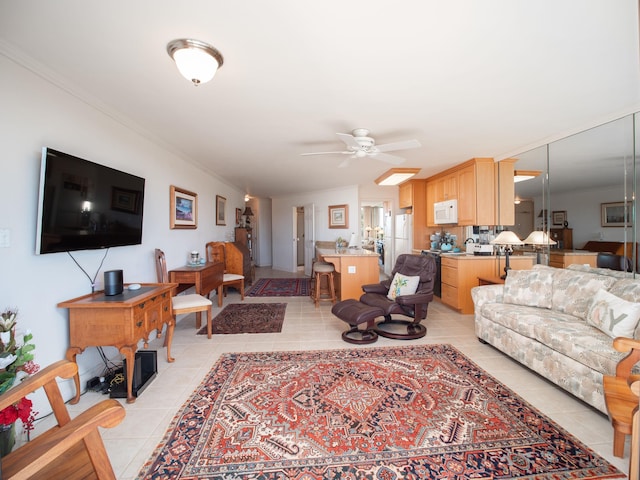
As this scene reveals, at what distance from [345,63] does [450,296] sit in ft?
12.5

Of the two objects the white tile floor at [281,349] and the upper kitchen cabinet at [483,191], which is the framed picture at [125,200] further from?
the upper kitchen cabinet at [483,191]

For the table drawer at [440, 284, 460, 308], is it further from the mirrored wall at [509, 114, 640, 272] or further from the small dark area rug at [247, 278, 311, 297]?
the small dark area rug at [247, 278, 311, 297]

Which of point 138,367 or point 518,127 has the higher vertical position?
point 518,127

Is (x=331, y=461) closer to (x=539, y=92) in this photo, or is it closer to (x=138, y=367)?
(x=138, y=367)

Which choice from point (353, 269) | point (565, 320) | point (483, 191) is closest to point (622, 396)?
point (565, 320)

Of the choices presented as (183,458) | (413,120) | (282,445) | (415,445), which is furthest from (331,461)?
(413,120)

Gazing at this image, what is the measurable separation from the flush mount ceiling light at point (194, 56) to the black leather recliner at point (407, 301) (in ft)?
9.04

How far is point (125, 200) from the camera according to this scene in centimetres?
247

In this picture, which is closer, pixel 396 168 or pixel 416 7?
pixel 416 7

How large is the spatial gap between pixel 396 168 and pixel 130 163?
12.7 feet

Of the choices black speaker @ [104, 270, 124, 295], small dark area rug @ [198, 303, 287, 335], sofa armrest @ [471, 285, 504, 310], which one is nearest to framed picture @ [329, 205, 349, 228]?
small dark area rug @ [198, 303, 287, 335]

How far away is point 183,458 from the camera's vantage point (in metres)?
1.52

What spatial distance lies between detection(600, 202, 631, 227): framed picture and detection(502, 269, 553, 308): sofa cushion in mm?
675

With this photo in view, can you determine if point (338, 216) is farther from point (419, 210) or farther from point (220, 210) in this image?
point (220, 210)
